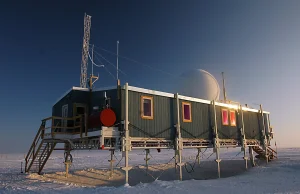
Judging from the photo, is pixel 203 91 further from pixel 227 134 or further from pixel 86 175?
pixel 86 175

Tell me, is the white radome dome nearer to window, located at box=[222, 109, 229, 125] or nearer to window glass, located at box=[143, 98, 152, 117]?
window, located at box=[222, 109, 229, 125]

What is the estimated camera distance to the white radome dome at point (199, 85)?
94.7 ft

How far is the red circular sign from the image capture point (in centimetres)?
1690

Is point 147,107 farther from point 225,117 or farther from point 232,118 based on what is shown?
point 232,118

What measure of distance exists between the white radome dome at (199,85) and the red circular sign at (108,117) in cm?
1389

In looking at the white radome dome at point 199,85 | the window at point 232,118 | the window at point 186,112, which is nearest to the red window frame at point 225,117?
the window at point 232,118

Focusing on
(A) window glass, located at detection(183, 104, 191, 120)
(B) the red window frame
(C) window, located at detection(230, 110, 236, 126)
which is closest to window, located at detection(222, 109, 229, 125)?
(B) the red window frame

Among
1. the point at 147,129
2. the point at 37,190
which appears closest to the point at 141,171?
the point at 147,129

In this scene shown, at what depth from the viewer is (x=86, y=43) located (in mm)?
34719

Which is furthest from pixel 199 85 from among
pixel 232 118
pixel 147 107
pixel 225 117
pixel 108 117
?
pixel 108 117

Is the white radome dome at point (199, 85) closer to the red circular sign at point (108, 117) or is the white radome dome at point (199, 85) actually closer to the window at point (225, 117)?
the window at point (225, 117)

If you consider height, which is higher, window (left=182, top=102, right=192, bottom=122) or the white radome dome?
the white radome dome

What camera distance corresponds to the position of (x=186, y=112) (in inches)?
874

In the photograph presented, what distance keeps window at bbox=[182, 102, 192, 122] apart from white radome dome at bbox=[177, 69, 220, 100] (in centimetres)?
659
